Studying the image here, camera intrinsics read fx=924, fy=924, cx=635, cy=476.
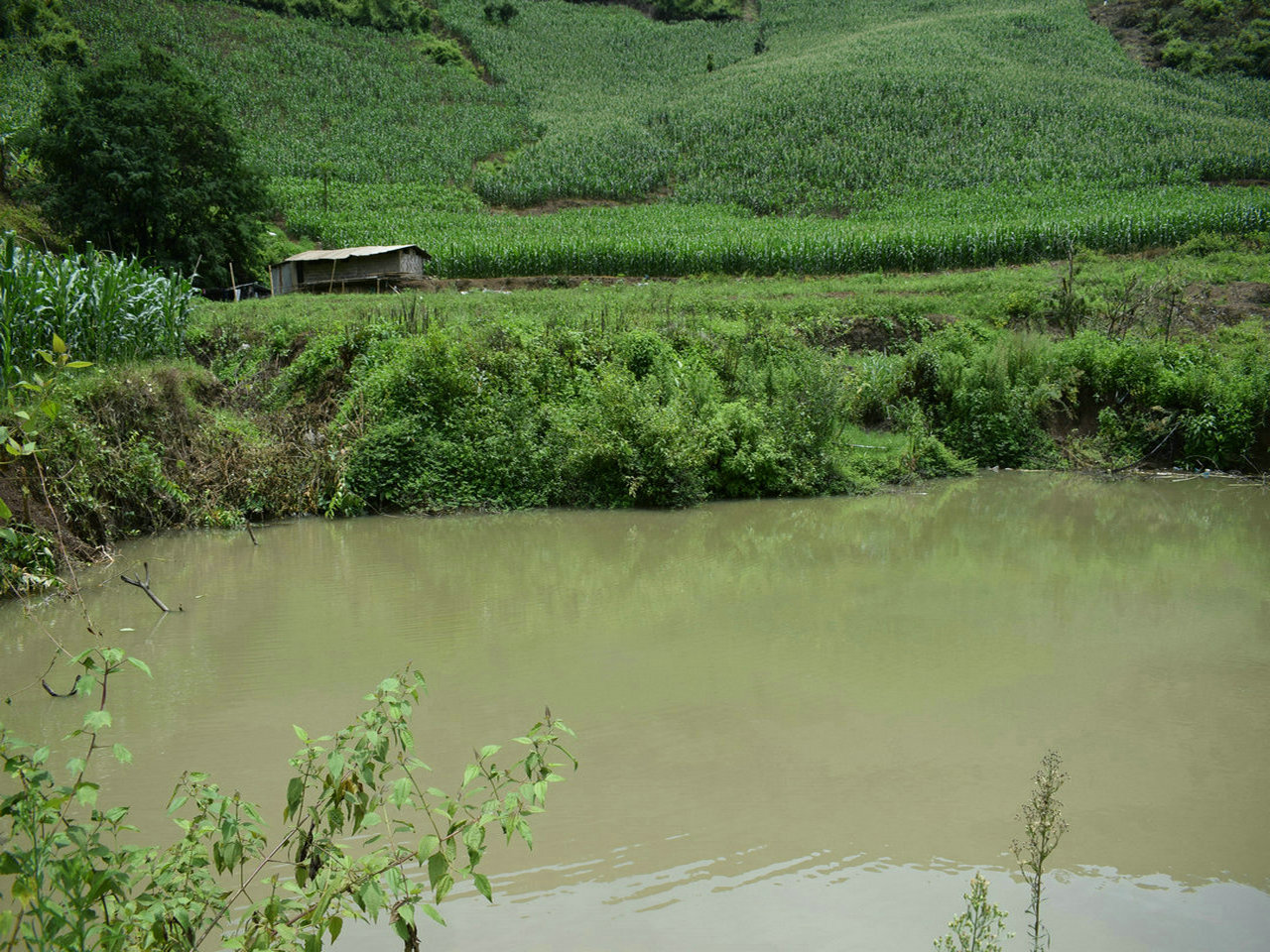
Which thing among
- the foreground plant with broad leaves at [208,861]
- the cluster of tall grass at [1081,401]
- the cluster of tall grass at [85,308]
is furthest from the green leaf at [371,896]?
the cluster of tall grass at [1081,401]

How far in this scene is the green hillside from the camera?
31297 millimetres

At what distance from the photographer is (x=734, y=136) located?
176 feet

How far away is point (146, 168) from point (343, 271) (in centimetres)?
579

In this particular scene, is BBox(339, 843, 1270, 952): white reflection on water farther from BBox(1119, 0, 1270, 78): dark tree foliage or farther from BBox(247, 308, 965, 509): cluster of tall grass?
BBox(1119, 0, 1270, 78): dark tree foliage

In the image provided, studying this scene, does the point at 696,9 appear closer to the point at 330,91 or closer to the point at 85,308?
the point at 330,91

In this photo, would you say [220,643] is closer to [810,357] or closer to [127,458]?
[127,458]

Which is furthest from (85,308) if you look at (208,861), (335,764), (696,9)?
(696,9)

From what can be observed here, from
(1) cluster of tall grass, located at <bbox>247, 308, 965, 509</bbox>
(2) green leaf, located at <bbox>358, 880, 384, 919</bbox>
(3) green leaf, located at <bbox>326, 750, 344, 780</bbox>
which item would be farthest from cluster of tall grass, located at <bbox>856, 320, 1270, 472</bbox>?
(2) green leaf, located at <bbox>358, 880, 384, 919</bbox>

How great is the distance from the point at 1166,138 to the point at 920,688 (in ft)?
167

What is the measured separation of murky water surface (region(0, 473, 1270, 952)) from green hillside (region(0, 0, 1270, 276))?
20192 millimetres

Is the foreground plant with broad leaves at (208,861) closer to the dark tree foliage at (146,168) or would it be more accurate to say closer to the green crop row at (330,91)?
the dark tree foliage at (146,168)

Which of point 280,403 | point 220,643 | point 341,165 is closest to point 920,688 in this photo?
point 220,643

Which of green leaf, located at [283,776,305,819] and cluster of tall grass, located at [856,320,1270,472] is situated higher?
green leaf, located at [283,776,305,819]

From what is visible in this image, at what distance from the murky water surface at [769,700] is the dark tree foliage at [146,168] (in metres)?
17.2
